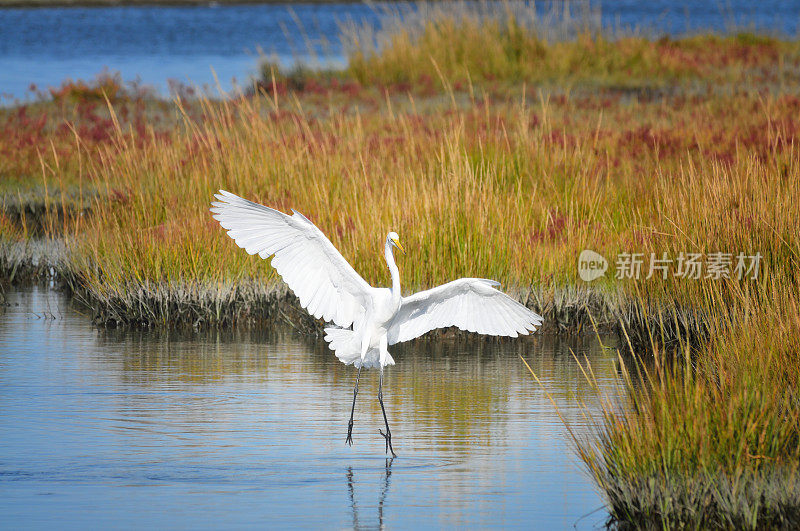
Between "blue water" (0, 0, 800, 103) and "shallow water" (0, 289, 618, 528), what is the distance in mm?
15071

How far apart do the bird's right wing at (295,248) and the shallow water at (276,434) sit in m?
0.75

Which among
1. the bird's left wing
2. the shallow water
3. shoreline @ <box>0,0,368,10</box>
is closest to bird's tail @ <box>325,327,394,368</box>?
the bird's left wing

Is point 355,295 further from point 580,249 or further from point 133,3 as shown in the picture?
point 133,3

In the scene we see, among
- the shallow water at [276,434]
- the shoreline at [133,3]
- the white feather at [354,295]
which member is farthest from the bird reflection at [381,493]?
the shoreline at [133,3]

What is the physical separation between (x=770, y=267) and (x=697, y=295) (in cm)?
55

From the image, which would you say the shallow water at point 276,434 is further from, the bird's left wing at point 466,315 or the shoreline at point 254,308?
the bird's left wing at point 466,315

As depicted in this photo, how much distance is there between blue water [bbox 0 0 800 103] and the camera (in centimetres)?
3528

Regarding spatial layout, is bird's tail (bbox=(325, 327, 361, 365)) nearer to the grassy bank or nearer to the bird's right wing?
the bird's right wing

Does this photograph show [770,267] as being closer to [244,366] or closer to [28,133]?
[244,366]

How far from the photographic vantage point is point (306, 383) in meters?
8.60

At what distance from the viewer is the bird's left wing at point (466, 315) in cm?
784

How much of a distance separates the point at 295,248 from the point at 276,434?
117 cm

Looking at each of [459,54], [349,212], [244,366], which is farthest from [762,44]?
[244,366]

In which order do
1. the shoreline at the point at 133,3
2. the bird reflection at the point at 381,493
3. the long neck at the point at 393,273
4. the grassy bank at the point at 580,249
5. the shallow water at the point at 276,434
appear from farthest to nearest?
1. the shoreline at the point at 133,3
2. the long neck at the point at 393,273
3. the shallow water at the point at 276,434
4. the bird reflection at the point at 381,493
5. the grassy bank at the point at 580,249
